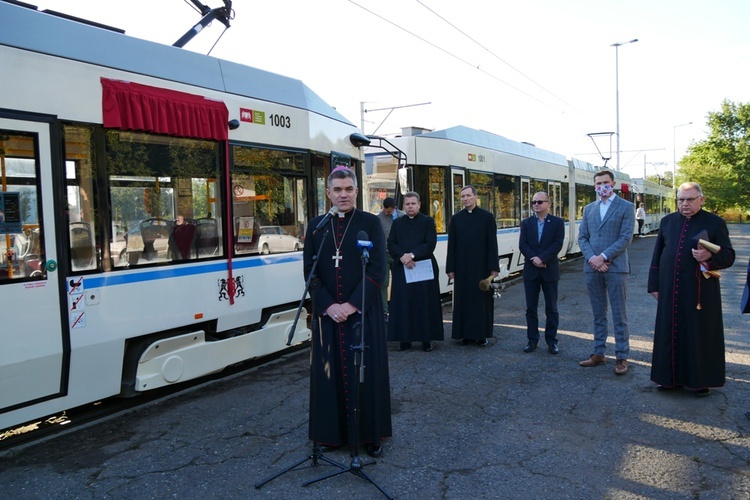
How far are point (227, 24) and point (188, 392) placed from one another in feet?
16.0

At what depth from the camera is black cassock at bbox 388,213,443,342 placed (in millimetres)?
7285

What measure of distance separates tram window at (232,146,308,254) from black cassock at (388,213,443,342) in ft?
4.18

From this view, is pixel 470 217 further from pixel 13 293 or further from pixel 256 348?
pixel 13 293

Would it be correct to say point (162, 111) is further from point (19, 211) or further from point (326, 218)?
point (326, 218)

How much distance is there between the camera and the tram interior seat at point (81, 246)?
4.45 meters

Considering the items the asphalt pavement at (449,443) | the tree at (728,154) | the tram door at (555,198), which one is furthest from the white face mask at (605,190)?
the tree at (728,154)

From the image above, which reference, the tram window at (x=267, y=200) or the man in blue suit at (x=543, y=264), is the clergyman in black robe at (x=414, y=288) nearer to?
the man in blue suit at (x=543, y=264)

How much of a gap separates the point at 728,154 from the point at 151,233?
2402 inches

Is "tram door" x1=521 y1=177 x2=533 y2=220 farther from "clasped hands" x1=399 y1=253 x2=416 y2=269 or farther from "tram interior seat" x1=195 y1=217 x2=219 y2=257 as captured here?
"tram interior seat" x1=195 y1=217 x2=219 y2=257

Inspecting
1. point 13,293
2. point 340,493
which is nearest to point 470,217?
point 340,493

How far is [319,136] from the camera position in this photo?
714cm

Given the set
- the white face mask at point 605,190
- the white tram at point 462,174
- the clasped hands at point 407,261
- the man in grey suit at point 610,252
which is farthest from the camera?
the white tram at point 462,174

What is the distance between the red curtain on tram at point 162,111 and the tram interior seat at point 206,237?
31.5 inches

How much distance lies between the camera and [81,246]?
451 cm
